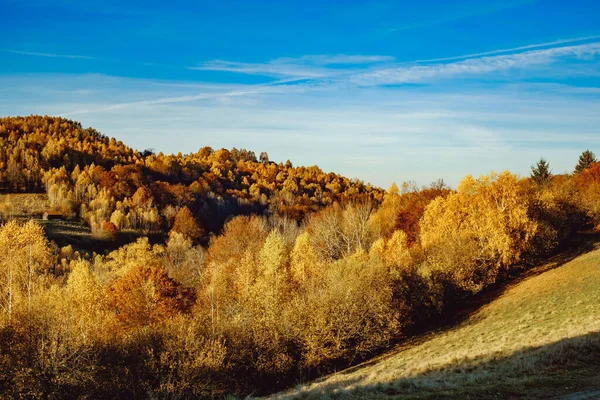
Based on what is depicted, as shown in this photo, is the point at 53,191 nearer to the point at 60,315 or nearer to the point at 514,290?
the point at 60,315

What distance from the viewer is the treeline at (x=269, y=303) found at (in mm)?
31141

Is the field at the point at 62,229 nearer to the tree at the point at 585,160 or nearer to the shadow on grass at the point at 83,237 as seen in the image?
the shadow on grass at the point at 83,237

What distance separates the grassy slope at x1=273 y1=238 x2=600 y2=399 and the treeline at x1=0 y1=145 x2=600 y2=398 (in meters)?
4.80

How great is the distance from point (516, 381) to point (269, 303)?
2861 centimetres

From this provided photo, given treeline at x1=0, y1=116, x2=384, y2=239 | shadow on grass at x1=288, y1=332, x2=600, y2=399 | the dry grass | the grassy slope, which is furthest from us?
treeline at x1=0, y1=116, x2=384, y2=239

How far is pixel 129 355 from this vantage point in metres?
32.6

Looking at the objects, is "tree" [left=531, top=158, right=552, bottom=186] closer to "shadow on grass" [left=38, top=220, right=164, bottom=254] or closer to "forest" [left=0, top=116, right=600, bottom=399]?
"forest" [left=0, top=116, right=600, bottom=399]

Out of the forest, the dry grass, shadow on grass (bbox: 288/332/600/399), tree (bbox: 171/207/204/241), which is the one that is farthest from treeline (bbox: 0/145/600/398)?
the dry grass

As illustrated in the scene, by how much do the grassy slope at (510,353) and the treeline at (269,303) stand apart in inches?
189

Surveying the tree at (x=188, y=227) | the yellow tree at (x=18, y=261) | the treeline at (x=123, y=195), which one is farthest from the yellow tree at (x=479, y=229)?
the treeline at (x=123, y=195)

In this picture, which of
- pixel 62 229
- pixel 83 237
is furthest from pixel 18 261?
pixel 62 229

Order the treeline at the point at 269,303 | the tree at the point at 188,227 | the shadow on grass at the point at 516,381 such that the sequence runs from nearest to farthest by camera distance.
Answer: the shadow on grass at the point at 516,381, the treeline at the point at 269,303, the tree at the point at 188,227

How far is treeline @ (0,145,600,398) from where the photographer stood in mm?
31141

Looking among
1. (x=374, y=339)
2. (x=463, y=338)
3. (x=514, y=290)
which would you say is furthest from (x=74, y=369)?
(x=514, y=290)
